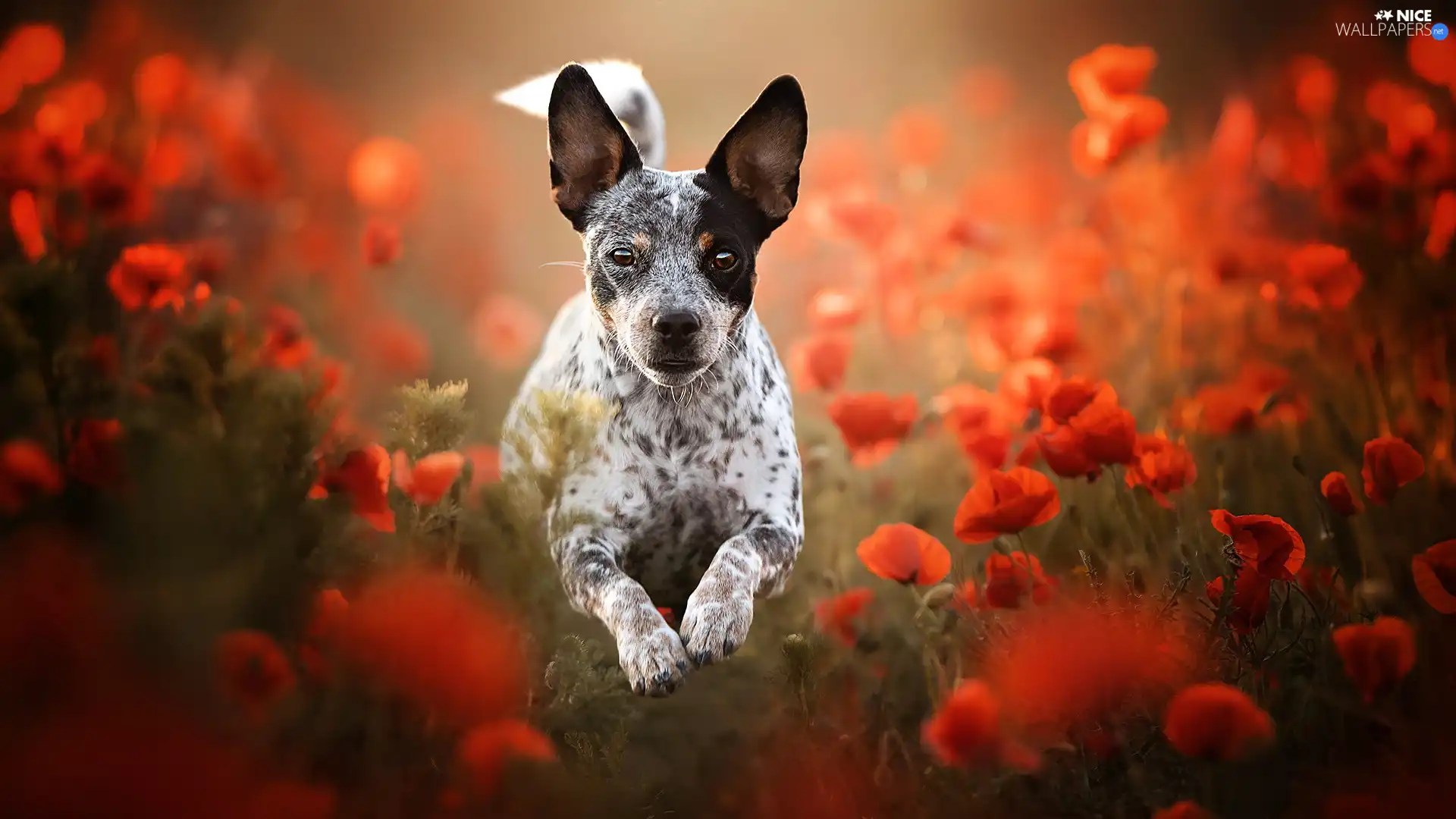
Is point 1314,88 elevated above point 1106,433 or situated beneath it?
elevated above

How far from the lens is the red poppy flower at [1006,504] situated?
1860 millimetres

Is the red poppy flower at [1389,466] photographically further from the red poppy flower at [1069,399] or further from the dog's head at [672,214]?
the dog's head at [672,214]

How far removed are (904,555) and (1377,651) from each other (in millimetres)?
797

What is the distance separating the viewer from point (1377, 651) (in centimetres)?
170

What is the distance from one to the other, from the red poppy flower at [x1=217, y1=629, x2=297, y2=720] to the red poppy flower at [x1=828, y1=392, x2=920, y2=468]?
132 cm

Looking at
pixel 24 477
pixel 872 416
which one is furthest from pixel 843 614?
pixel 24 477

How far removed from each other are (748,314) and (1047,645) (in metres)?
1.10

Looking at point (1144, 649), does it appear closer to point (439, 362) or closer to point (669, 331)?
point (669, 331)

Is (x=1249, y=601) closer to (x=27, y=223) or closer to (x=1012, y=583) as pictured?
(x=1012, y=583)

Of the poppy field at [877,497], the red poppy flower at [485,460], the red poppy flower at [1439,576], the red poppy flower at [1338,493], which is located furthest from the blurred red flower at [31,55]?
the red poppy flower at [1439,576]

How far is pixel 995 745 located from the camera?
1.73 meters

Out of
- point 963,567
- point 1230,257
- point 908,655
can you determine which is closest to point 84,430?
point 908,655

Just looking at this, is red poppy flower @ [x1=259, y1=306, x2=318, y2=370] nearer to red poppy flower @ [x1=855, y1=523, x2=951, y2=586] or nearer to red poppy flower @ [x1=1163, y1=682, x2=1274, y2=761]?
red poppy flower @ [x1=855, y1=523, x2=951, y2=586]

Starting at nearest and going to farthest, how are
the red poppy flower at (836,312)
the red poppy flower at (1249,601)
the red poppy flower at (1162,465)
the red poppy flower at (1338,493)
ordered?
the red poppy flower at (1249,601) → the red poppy flower at (1338,493) → the red poppy flower at (1162,465) → the red poppy flower at (836,312)
